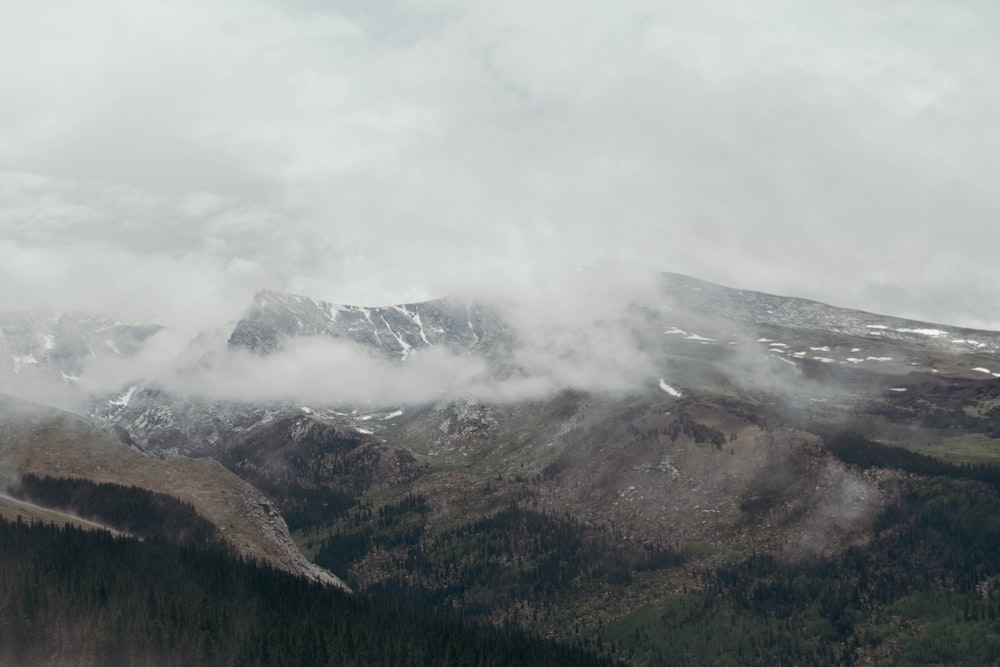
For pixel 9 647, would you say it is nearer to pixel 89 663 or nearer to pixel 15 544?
pixel 89 663

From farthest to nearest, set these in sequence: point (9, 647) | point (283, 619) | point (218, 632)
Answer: point (283, 619)
point (218, 632)
point (9, 647)

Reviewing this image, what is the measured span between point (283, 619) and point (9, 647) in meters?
52.7

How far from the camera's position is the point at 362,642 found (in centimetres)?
19338

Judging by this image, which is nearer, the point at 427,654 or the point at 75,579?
the point at 75,579

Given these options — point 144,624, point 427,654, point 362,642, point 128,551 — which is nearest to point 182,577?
point 128,551

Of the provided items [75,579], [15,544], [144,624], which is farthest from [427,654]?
[15,544]

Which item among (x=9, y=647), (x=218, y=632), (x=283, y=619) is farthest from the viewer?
(x=283, y=619)

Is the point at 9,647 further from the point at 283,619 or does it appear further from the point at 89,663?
the point at 283,619

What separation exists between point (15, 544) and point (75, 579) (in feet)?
57.2

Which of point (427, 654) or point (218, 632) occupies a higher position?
point (218, 632)

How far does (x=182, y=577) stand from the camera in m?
194

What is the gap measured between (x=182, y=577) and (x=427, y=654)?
55.4m

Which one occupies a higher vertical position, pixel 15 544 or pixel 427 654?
pixel 15 544

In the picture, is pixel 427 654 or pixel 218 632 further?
pixel 427 654
